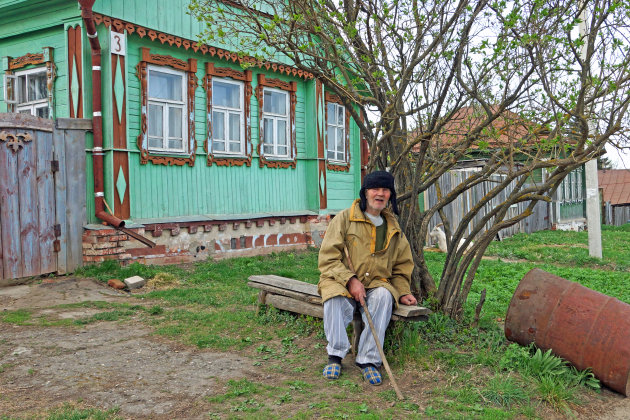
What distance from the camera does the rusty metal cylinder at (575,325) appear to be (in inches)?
158

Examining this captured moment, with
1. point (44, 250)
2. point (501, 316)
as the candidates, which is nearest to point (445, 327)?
point (501, 316)

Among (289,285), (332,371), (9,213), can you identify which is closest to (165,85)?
(9,213)

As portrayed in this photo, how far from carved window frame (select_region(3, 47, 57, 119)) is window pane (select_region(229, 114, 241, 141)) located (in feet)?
11.0

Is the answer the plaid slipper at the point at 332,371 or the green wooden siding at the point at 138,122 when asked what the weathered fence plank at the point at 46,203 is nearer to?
the green wooden siding at the point at 138,122

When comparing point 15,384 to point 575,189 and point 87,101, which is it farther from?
point 575,189

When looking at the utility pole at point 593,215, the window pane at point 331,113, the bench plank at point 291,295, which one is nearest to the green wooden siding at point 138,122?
the window pane at point 331,113

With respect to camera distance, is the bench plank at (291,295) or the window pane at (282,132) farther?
the window pane at (282,132)

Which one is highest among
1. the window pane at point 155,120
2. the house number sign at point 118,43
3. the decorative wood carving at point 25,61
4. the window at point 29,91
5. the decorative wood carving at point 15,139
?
the house number sign at point 118,43

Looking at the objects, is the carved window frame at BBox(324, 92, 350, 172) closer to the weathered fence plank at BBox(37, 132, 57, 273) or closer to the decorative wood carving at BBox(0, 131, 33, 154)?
the weathered fence plank at BBox(37, 132, 57, 273)

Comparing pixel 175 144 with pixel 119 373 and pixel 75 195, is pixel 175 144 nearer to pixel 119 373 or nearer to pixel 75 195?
pixel 75 195

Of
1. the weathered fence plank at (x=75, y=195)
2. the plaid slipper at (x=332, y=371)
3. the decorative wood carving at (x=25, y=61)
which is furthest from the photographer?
the decorative wood carving at (x=25, y=61)

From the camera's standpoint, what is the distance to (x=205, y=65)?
10.4m

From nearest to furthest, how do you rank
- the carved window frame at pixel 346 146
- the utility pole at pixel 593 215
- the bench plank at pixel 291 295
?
the bench plank at pixel 291 295 → the utility pole at pixel 593 215 → the carved window frame at pixel 346 146

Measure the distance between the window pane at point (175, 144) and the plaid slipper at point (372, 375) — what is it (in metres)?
6.81
